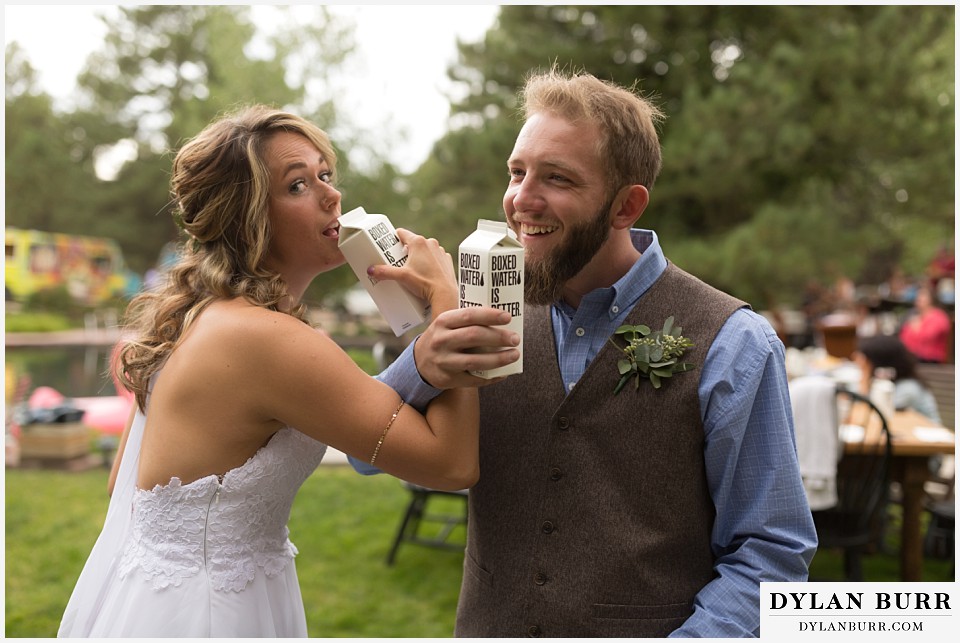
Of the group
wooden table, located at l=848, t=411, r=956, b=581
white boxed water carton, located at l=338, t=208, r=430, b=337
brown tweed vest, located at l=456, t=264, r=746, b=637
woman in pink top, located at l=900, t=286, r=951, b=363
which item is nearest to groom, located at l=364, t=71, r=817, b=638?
brown tweed vest, located at l=456, t=264, r=746, b=637

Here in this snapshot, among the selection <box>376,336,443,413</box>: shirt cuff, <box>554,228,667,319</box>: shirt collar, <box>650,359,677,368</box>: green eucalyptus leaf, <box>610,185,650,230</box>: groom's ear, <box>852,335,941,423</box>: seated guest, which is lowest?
<box>852,335,941,423</box>: seated guest

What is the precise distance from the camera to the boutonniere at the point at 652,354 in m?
1.79

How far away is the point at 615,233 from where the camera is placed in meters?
1.99

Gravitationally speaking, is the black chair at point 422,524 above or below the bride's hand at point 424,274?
below

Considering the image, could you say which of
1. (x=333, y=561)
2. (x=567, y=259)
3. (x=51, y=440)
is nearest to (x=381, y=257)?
(x=567, y=259)

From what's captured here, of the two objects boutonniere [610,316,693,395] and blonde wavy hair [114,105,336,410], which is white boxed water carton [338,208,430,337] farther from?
boutonniere [610,316,693,395]

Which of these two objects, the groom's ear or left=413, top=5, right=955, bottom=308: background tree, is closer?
the groom's ear

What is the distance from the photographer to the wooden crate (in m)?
8.63

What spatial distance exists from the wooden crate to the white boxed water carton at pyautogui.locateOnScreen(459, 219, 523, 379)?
8.21 metres

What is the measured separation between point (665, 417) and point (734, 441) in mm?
149

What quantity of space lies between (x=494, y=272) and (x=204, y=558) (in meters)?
1.08

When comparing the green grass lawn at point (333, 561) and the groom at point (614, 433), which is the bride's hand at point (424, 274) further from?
the green grass lawn at point (333, 561)

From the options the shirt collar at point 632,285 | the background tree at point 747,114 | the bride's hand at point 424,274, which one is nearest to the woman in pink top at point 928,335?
the background tree at point 747,114

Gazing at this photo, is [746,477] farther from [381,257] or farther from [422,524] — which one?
[422,524]
